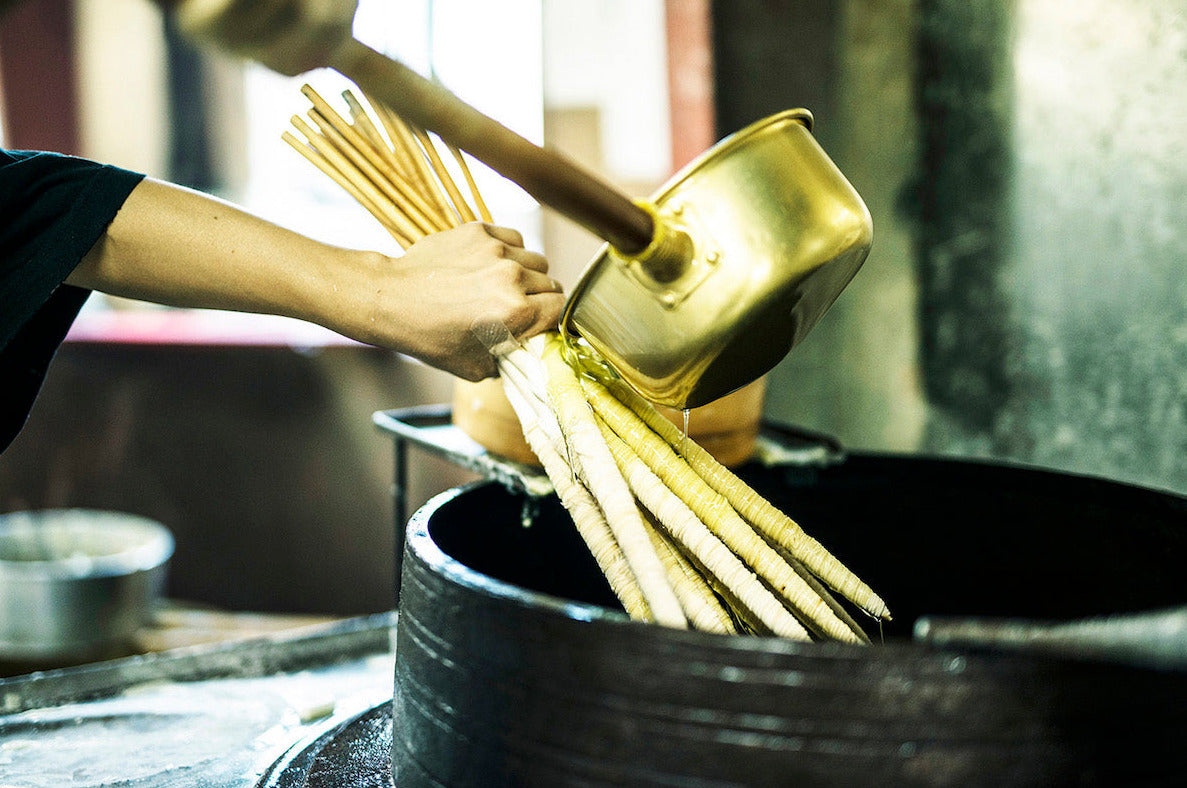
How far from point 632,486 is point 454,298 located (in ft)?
0.89

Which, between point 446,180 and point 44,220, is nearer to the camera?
point 44,220

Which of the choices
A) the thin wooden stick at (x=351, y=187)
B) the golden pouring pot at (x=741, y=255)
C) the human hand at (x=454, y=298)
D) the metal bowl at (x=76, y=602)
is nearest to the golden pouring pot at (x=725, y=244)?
the golden pouring pot at (x=741, y=255)

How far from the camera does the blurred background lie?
1.67m

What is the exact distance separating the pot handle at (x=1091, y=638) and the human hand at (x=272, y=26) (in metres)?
0.58

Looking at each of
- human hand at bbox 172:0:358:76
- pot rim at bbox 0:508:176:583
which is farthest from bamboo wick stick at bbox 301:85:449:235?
pot rim at bbox 0:508:176:583

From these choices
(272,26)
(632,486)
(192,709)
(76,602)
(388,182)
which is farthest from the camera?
(76,602)

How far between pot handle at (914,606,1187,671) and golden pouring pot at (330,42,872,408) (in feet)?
1.05

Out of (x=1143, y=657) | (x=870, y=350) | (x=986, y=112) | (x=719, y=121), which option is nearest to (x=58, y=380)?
(x=719, y=121)

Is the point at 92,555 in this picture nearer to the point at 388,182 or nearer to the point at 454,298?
the point at 388,182

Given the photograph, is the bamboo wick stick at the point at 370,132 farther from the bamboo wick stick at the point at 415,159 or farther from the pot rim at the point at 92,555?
the pot rim at the point at 92,555

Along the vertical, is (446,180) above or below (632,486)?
above

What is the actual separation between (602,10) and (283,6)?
258 centimetres

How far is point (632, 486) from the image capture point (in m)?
1.01

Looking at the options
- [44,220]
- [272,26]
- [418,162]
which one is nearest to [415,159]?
[418,162]
